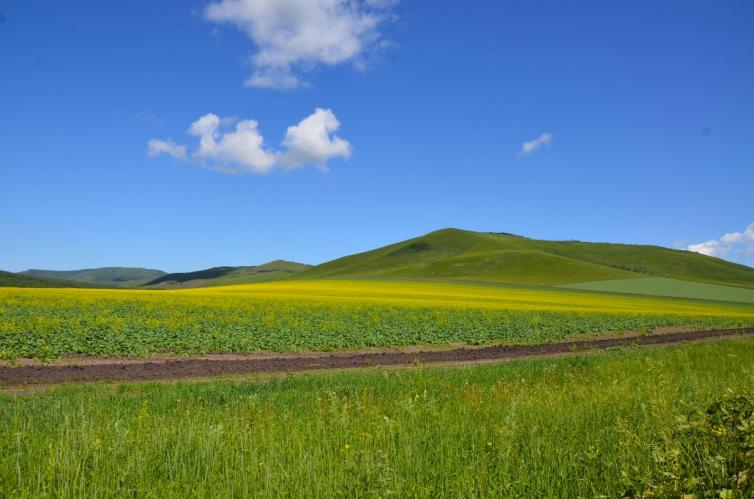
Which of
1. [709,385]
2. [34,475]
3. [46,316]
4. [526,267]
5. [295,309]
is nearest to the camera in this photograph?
[34,475]

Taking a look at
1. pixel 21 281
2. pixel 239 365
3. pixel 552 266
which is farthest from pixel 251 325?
pixel 21 281

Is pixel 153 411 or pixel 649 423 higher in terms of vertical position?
pixel 649 423

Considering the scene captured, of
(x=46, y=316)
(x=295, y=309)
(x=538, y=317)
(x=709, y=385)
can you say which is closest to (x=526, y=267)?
(x=538, y=317)

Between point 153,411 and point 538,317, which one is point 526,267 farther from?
point 153,411

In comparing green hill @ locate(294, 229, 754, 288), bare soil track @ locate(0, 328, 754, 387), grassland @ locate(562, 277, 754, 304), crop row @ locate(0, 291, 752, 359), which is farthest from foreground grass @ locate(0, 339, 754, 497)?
green hill @ locate(294, 229, 754, 288)

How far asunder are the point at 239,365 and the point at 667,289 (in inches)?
3600

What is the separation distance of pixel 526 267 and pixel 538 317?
3799 inches

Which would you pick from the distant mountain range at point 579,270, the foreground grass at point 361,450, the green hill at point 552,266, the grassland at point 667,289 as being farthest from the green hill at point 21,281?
the foreground grass at point 361,450

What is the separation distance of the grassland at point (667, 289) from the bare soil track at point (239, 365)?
6863 centimetres

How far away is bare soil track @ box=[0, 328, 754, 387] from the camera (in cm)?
1653

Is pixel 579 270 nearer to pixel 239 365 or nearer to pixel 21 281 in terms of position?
pixel 239 365

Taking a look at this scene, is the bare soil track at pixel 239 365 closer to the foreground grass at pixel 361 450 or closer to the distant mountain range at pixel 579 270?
the foreground grass at pixel 361 450

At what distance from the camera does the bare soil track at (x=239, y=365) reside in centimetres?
1653

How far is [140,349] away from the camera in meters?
21.3
